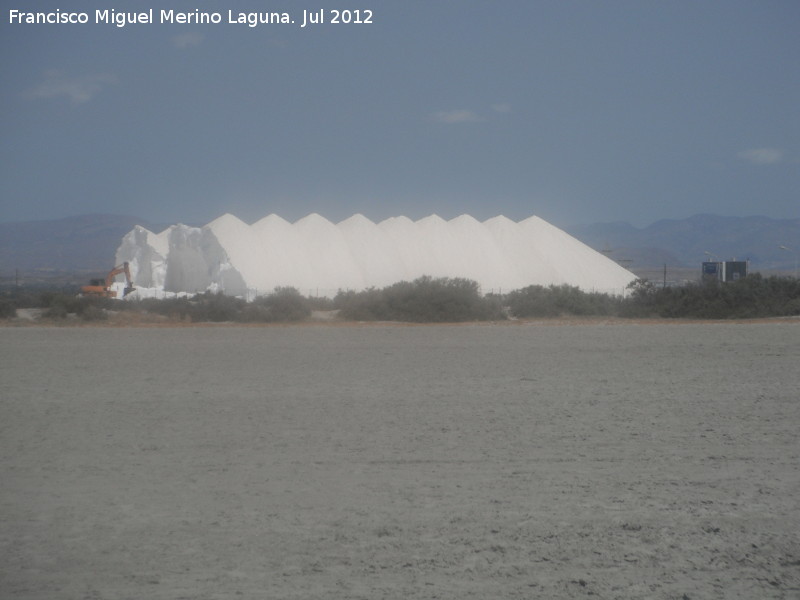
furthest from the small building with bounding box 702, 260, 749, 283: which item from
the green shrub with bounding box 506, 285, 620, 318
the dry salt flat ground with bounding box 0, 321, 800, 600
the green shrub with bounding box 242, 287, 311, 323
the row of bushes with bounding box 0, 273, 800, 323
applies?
the dry salt flat ground with bounding box 0, 321, 800, 600

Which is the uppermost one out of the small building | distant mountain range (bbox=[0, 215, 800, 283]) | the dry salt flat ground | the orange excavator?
distant mountain range (bbox=[0, 215, 800, 283])

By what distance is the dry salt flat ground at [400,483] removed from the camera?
17.1ft

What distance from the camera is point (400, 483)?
24.1 ft

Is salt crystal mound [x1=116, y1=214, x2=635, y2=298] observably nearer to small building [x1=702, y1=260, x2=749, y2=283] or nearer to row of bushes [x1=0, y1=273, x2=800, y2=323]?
small building [x1=702, y1=260, x2=749, y2=283]

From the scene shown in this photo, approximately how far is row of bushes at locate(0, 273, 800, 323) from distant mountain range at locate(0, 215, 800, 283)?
36.7 meters

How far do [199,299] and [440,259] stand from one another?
2528 centimetres

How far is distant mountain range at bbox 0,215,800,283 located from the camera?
4264 inches

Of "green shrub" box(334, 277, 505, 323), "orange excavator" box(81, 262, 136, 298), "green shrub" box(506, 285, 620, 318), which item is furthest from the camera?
"orange excavator" box(81, 262, 136, 298)

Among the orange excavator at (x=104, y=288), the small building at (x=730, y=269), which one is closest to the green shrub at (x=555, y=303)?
the orange excavator at (x=104, y=288)

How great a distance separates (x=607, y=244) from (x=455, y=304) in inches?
2351

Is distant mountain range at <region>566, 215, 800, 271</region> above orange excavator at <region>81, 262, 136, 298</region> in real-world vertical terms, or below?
above

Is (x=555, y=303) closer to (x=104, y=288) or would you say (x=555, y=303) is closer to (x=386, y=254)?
(x=104, y=288)

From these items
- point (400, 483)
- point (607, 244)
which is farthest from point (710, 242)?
point (400, 483)

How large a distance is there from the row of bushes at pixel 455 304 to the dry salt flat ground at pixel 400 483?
1814cm
